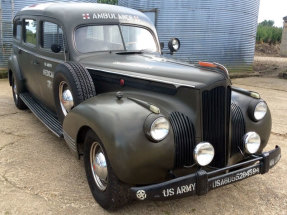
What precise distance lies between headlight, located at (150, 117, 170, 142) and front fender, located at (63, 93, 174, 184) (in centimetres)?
5

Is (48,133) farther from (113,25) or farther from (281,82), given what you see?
(281,82)

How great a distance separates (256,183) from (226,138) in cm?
92

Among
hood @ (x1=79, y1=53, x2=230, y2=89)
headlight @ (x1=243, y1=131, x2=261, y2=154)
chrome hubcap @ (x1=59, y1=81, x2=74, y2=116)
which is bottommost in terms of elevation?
headlight @ (x1=243, y1=131, x2=261, y2=154)

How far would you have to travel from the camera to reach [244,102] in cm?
300

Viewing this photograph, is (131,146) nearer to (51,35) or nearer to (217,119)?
(217,119)

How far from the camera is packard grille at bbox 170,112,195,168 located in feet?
7.99

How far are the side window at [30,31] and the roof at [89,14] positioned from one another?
1.13 ft

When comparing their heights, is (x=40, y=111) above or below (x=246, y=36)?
below

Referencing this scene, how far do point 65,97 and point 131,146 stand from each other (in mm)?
1473

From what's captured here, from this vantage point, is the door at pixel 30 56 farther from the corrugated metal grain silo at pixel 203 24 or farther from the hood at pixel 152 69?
the corrugated metal grain silo at pixel 203 24

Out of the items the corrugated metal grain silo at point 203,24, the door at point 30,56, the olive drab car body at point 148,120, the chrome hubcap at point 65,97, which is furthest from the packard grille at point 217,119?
the corrugated metal grain silo at point 203,24

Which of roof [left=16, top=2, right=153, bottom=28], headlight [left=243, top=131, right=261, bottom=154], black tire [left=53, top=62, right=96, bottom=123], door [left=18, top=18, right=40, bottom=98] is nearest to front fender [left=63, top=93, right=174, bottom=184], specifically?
black tire [left=53, top=62, right=96, bottom=123]

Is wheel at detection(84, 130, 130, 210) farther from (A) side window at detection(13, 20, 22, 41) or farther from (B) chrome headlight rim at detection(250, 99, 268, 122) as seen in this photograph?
(A) side window at detection(13, 20, 22, 41)

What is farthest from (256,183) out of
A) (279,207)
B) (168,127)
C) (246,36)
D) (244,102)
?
(246,36)
